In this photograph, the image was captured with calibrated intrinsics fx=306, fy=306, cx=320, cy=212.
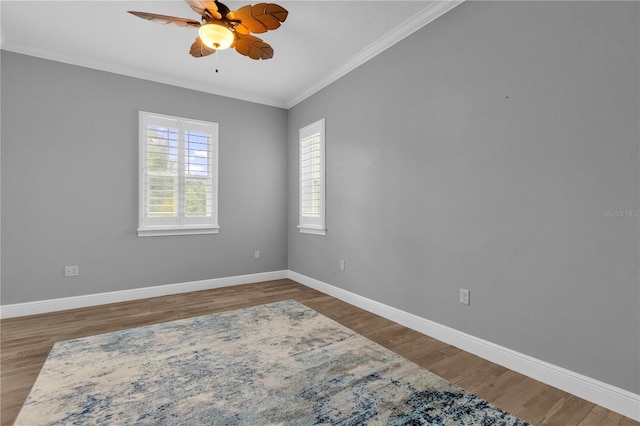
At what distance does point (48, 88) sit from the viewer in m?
3.49

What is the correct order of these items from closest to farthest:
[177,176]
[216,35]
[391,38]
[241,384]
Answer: [241,384] < [216,35] < [391,38] < [177,176]

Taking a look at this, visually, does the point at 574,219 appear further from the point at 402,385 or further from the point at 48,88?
the point at 48,88

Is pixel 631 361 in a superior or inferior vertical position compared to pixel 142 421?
superior

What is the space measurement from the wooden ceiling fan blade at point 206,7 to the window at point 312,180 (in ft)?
7.11

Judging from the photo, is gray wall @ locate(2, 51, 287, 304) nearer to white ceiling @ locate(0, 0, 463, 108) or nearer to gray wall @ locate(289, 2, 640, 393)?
white ceiling @ locate(0, 0, 463, 108)

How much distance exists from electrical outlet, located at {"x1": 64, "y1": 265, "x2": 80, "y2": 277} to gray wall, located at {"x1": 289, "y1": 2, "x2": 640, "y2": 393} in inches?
134

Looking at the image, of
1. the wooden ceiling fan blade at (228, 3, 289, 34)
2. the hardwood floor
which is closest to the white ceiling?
the wooden ceiling fan blade at (228, 3, 289, 34)

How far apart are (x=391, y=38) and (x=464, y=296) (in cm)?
259

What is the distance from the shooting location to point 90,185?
3705 mm

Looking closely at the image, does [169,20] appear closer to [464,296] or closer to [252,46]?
[252,46]

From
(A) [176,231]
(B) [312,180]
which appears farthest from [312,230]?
(A) [176,231]

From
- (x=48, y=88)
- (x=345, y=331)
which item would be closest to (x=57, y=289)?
(x=48, y=88)

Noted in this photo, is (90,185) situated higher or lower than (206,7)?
lower

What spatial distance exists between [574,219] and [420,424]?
1.54m
